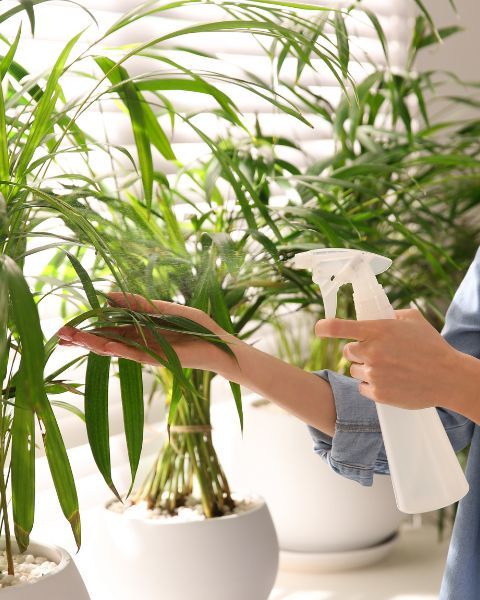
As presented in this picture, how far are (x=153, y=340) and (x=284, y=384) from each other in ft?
0.55

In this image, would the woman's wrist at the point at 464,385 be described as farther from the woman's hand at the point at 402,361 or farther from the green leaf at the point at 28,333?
the green leaf at the point at 28,333

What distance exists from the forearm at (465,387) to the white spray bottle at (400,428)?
21 mm

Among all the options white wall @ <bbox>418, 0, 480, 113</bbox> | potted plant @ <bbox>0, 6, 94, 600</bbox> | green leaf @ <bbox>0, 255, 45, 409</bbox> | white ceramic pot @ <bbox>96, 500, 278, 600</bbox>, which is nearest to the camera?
green leaf @ <bbox>0, 255, 45, 409</bbox>

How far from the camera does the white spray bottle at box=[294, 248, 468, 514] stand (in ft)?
2.29

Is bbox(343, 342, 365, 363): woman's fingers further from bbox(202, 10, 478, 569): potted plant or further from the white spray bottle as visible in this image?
bbox(202, 10, 478, 569): potted plant

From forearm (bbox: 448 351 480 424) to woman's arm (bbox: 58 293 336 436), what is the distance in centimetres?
16

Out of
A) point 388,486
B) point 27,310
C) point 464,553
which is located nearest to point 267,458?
point 388,486

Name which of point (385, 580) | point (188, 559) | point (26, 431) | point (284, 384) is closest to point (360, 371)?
point (284, 384)

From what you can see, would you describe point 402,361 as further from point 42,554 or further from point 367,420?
point 42,554

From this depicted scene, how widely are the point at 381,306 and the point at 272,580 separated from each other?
44cm

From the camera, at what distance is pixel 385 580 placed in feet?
4.00

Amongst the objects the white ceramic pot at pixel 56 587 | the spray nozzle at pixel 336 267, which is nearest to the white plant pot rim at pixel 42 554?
the white ceramic pot at pixel 56 587

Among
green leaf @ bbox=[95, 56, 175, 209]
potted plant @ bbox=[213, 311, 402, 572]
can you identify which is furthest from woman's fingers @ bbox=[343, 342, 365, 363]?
potted plant @ bbox=[213, 311, 402, 572]

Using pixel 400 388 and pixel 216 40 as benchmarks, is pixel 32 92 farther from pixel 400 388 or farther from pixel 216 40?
pixel 216 40
